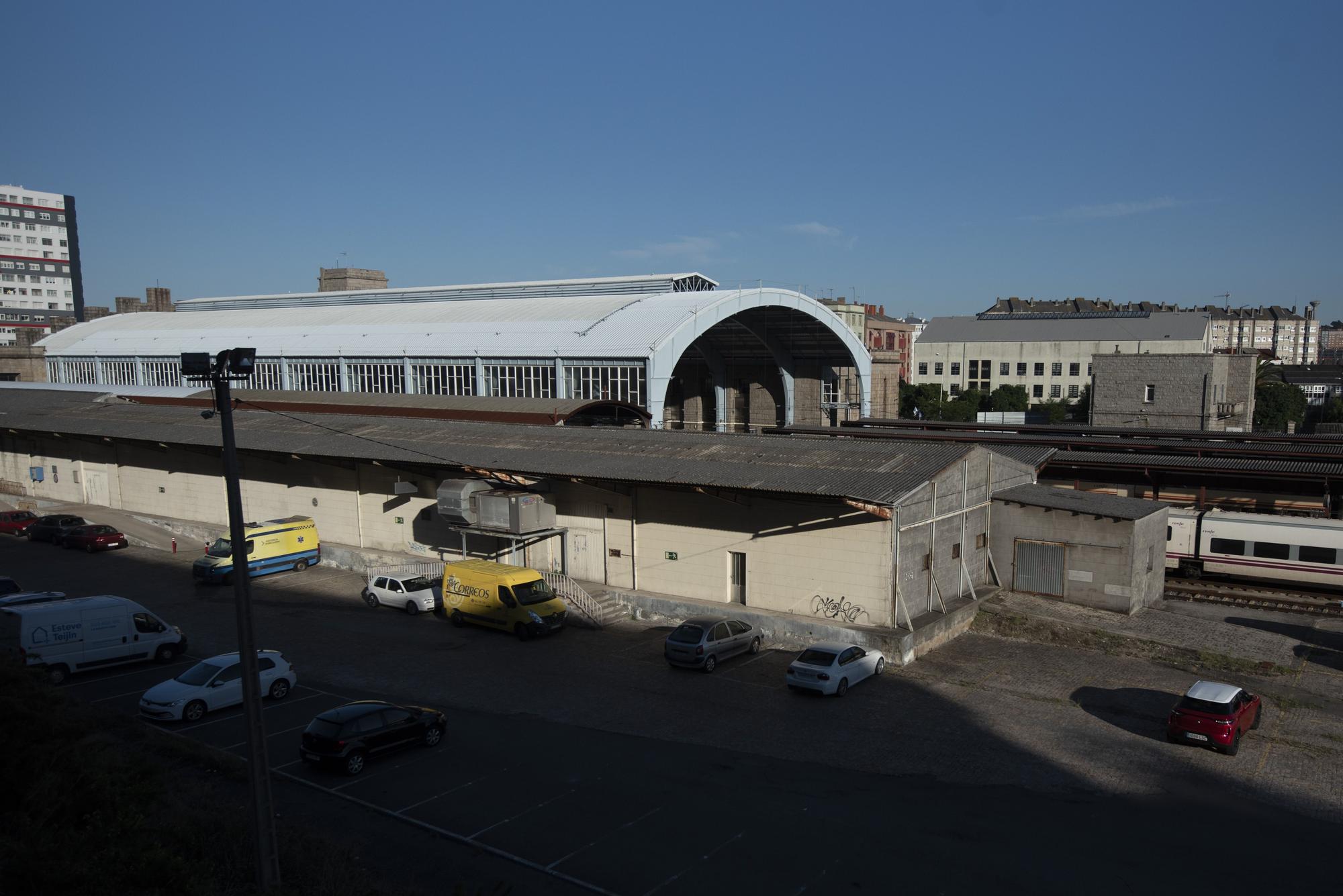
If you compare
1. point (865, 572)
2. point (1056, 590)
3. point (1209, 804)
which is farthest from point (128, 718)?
point (1056, 590)

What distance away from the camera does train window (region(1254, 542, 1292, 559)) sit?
2675 cm

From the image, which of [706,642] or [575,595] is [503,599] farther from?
[706,642]

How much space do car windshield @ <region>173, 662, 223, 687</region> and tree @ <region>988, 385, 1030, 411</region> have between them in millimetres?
81900

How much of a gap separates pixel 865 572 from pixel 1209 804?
9101 millimetres

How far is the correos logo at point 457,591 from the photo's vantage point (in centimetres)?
2398

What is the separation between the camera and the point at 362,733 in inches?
592

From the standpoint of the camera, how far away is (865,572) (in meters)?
→ 21.9

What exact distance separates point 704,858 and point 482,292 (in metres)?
51.9

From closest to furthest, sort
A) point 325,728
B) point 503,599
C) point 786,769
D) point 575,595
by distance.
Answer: point 325,728 < point 786,769 < point 503,599 < point 575,595

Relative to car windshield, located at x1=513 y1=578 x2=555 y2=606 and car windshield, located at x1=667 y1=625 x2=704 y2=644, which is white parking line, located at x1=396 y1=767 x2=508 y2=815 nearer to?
car windshield, located at x1=667 y1=625 x2=704 y2=644

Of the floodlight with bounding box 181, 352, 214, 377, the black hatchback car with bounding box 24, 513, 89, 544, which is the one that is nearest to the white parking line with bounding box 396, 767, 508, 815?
the floodlight with bounding box 181, 352, 214, 377

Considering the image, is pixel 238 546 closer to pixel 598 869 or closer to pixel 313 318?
pixel 598 869

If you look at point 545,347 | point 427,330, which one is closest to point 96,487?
point 427,330

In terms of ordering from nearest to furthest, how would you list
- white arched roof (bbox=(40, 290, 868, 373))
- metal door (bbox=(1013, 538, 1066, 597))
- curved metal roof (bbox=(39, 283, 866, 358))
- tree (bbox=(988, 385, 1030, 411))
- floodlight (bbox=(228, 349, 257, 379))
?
floodlight (bbox=(228, 349, 257, 379)) → metal door (bbox=(1013, 538, 1066, 597)) → white arched roof (bbox=(40, 290, 868, 373)) → curved metal roof (bbox=(39, 283, 866, 358)) → tree (bbox=(988, 385, 1030, 411))
